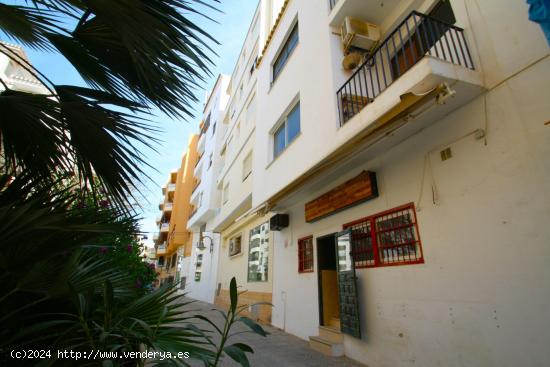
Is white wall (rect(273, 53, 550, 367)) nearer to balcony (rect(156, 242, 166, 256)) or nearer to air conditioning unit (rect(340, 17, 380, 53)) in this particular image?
air conditioning unit (rect(340, 17, 380, 53))

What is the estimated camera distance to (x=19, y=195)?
1.85m

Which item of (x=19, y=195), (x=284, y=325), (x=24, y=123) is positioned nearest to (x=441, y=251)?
(x=19, y=195)

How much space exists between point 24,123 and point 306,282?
571 cm

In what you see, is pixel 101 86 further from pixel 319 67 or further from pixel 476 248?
pixel 319 67

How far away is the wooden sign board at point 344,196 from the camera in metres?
4.65

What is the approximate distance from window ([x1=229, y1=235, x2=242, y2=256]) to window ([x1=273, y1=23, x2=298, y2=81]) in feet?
22.0

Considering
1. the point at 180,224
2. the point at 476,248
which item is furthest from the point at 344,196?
the point at 180,224

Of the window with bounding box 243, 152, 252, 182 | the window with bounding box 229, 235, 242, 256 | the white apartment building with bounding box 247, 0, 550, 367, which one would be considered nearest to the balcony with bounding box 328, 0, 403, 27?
the white apartment building with bounding box 247, 0, 550, 367

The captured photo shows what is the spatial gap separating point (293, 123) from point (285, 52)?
2.92 m

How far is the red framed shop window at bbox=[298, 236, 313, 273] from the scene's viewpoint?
652 cm

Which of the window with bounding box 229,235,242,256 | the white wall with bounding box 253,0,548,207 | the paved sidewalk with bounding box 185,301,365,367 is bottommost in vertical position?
the paved sidewalk with bounding box 185,301,365,367

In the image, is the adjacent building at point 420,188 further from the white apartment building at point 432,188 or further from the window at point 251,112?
the window at point 251,112

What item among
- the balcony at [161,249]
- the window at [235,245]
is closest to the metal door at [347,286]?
the window at [235,245]

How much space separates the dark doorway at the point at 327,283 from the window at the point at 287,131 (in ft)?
8.55
